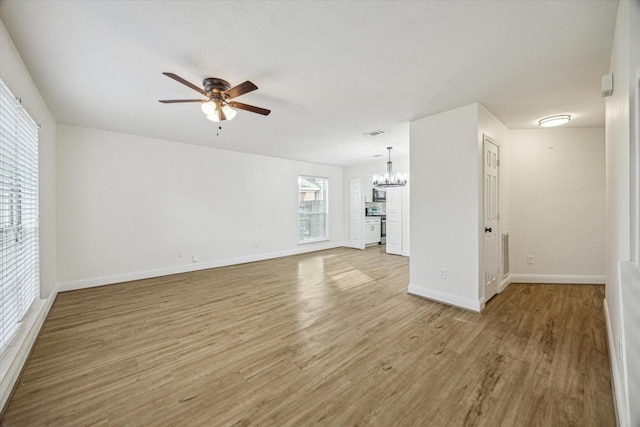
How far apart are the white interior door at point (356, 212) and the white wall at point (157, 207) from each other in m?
2.07

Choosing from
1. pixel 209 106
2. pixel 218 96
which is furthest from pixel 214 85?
Answer: pixel 209 106

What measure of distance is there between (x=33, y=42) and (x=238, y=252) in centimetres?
432

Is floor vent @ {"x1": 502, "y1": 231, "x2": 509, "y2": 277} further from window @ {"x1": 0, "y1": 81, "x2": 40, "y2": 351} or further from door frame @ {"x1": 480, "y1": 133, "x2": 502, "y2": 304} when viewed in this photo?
window @ {"x1": 0, "y1": 81, "x2": 40, "y2": 351}

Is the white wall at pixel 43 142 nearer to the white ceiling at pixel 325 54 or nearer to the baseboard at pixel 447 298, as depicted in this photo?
the white ceiling at pixel 325 54

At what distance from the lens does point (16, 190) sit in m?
2.20

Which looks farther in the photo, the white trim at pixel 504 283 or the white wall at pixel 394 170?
the white wall at pixel 394 170

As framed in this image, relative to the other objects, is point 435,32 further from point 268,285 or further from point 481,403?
point 268,285

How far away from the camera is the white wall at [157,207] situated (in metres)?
3.83

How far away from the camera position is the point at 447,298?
3.19 metres

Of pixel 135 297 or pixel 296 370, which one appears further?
pixel 135 297

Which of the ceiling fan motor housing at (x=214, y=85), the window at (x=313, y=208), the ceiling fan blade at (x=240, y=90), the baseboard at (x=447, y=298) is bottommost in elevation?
the baseboard at (x=447, y=298)

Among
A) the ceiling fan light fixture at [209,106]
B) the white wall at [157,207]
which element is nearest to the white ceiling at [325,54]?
the ceiling fan light fixture at [209,106]

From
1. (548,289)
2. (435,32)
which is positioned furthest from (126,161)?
(548,289)

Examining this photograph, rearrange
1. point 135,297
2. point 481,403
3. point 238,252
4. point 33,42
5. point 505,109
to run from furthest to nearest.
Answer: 1. point 238,252
2. point 135,297
3. point 505,109
4. point 33,42
5. point 481,403
